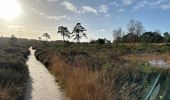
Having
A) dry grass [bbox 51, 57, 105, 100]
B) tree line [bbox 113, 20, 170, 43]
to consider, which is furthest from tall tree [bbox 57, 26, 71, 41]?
dry grass [bbox 51, 57, 105, 100]

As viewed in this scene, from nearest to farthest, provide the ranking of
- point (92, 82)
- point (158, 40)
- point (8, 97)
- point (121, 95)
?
point (121, 95), point (92, 82), point (8, 97), point (158, 40)

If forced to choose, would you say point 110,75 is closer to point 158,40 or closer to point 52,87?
point 52,87

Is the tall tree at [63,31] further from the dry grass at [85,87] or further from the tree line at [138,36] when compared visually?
the dry grass at [85,87]

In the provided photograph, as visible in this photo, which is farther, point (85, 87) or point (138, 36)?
point (138, 36)

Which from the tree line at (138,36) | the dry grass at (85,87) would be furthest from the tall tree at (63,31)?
the dry grass at (85,87)

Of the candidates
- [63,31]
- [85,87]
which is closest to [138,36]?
[63,31]

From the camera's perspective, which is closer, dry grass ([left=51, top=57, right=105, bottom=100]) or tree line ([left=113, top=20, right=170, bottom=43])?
dry grass ([left=51, top=57, right=105, bottom=100])

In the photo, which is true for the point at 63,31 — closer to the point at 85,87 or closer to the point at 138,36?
the point at 138,36

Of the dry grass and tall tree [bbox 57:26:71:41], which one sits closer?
the dry grass

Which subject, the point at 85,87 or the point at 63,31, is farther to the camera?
the point at 63,31

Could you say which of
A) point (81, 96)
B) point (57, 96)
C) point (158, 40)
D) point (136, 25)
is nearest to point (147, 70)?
point (57, 96)

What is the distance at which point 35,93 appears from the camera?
12312mm

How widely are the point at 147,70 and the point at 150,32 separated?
91.9m

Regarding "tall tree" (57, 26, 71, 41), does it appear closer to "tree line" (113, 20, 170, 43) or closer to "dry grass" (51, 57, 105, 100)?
"tree line" (113, 20, 170, 43)
